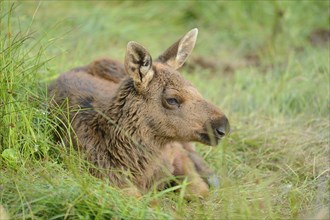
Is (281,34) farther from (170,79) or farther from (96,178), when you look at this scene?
(96,178)

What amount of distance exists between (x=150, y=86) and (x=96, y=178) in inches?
37.8

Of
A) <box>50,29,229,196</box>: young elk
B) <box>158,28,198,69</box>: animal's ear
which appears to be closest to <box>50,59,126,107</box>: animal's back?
<box>50,29,229,196</box>: young elk

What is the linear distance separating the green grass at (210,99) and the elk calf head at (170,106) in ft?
0.82

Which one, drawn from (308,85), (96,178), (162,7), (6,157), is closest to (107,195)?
(96,178)

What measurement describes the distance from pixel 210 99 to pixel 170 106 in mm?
2488

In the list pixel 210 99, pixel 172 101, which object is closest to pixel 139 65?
pixel 172 101

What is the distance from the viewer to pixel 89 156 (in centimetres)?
596

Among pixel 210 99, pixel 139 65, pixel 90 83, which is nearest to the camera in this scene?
pixel 139 65

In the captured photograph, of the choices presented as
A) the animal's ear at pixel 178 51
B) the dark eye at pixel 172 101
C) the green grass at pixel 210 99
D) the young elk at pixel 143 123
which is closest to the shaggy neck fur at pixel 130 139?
the young elk at pixel 143 123

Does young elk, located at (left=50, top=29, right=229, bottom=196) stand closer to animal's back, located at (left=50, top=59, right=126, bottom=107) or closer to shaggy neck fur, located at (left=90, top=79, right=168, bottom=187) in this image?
shaggy neck fur, located at (left=90, top=79, right=168, bottom=187)

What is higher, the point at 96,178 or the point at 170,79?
the point at 170,79

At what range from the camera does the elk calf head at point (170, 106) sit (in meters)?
5.88

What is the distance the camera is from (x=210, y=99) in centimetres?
841

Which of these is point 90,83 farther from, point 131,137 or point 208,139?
point 208,139
